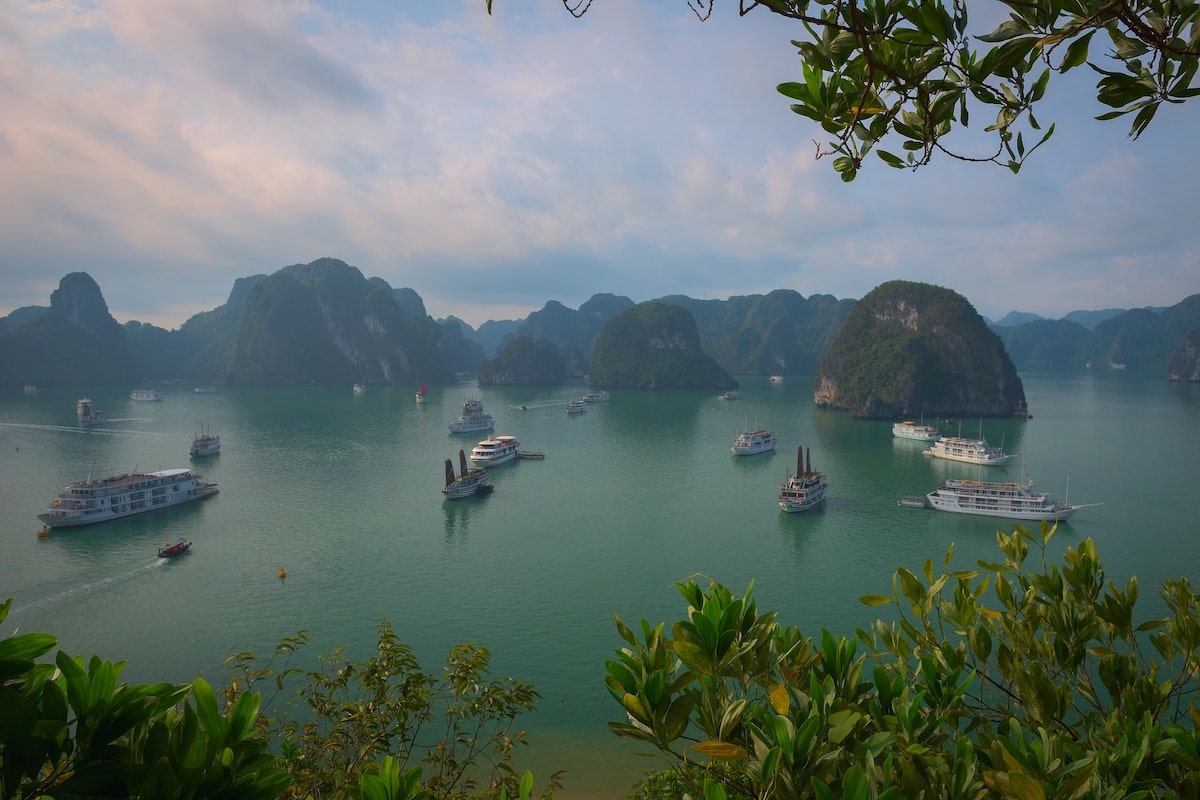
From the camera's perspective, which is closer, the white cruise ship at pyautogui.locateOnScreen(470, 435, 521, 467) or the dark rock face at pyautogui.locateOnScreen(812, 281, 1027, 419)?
the white cruise ship at pyautogui.locateOnScreen(470, 435, 521, 467)

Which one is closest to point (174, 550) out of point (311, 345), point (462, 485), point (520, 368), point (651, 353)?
point (462, 485)

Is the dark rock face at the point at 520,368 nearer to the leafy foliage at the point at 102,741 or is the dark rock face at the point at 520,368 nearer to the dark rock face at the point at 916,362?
the dark rock face at the point at 916,362

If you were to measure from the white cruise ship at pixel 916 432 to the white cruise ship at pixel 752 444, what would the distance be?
1563cm

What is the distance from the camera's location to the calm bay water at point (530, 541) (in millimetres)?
18766

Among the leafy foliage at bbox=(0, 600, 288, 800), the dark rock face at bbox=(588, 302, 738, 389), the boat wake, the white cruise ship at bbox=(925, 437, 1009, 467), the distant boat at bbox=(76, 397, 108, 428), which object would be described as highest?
the dark rock face at bbox=(588, 302, 738, 389)

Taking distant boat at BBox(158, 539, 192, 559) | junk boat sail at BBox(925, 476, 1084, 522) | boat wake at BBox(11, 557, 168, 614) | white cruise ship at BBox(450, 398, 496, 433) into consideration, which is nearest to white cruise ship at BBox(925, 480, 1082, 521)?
junk boat sail at BBox(925, 476, 1084, 522)

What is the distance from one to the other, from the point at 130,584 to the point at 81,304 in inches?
5143

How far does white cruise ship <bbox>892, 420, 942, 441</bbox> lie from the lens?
56469 millimetres

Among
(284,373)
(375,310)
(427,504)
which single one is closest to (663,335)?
(375,310)

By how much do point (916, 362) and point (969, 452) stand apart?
3510 cm

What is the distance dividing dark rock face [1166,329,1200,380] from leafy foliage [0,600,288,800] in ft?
541

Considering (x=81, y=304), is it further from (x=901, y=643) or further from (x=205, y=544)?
(x=901, y=643)

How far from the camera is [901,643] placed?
13.3ft

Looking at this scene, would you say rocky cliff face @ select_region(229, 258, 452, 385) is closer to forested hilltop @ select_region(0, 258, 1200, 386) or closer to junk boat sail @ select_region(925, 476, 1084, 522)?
forested hilltop @ select_region(0, 258, 1200, 386)
